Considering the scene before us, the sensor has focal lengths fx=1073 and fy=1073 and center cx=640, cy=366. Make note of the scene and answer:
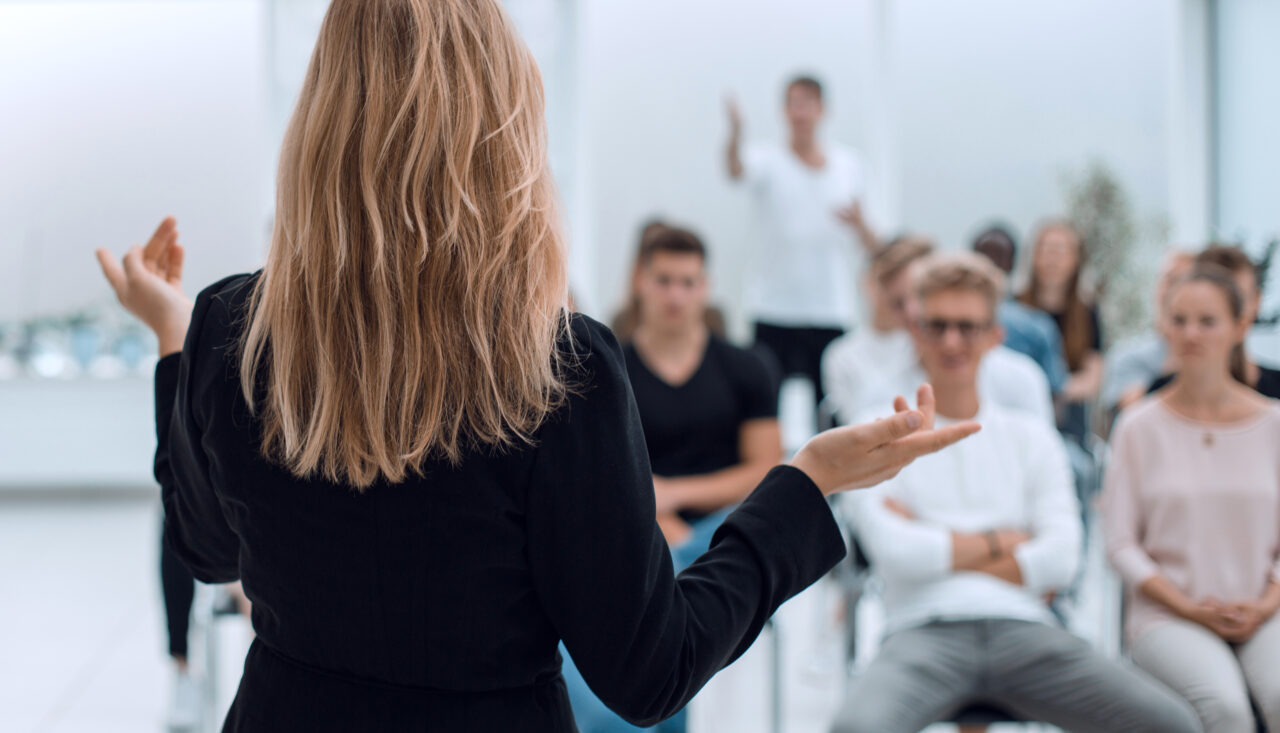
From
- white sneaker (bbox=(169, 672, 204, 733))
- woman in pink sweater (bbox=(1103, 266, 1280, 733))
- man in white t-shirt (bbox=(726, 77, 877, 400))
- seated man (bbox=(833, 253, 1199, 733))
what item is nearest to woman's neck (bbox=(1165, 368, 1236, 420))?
woman in pink sweater (bbox=(1103, 266, 1280, 733))

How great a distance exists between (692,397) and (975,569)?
875 mm

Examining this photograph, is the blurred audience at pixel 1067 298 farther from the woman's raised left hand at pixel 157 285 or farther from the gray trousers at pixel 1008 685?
the woman's raised left hand at pixel 157 285

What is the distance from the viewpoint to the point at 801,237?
4551 millimetres

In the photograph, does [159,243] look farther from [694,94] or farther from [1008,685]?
[694,94]

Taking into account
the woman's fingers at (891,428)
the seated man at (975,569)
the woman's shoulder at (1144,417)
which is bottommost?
the seated man at (975,569)

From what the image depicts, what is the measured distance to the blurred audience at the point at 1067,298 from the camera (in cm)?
422

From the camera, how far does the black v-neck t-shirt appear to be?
275 cm

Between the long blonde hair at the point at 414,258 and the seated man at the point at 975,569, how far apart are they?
4.31ft

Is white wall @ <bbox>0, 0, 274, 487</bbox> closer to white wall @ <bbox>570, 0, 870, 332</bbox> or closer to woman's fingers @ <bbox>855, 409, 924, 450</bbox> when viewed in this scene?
Result: white wall @ <bbox>570, 0, 870, 332</bbox>

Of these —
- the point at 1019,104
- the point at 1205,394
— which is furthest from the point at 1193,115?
the point at 1205,394

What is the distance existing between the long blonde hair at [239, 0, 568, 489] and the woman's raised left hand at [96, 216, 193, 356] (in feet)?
0.95

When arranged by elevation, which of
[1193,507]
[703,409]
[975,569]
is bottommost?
[975,569]

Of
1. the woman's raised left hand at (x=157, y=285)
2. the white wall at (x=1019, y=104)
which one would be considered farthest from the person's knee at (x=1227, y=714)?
the white wall at (x=1019, y=104)

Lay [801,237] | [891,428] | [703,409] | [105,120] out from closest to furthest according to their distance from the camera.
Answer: [891,428] → [703,409] → [801,237] → [105,120]
